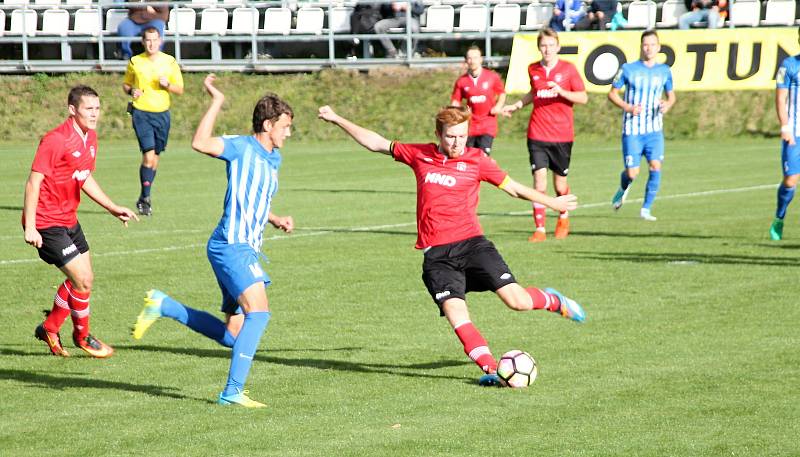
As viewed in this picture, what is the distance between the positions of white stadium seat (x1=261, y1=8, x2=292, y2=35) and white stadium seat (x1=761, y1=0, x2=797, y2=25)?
12.3 meters

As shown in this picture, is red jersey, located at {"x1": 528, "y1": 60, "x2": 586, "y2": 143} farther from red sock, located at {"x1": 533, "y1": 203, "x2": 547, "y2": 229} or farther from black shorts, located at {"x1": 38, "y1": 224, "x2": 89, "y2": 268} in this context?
black shorts, located at {"x1": 38, "y1": 224, "x2": 89, "y2": 268}

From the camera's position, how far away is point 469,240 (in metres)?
8.69

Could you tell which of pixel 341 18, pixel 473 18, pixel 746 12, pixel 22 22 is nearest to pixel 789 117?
pixel 746 12

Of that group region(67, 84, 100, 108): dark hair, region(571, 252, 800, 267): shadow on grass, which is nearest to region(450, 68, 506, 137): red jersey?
region(571, 252, 800, 267): shadow on grass

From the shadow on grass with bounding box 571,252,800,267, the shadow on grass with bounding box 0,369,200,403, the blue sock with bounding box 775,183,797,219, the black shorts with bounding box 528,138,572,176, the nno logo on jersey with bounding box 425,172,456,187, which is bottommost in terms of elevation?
the shadow on grass with bounding box 571,252,800,267

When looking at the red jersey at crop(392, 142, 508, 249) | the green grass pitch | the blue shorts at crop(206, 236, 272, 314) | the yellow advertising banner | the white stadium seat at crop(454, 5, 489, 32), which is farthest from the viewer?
the white stadium seat at crop(454, 5, 489, 32)

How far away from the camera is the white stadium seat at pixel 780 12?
1281 inches

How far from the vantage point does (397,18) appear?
116ft

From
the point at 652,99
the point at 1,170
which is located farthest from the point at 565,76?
the point at 1,170

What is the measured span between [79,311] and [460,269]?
9.24ft

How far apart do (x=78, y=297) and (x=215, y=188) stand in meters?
13.0

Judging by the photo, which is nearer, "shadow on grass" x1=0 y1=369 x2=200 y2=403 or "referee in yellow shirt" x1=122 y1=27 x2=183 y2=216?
"shadow on grass" x1=0 y1=369 x2=200 y2=403

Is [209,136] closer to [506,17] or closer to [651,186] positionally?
[651,186]

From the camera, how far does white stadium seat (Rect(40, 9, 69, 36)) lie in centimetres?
3675
